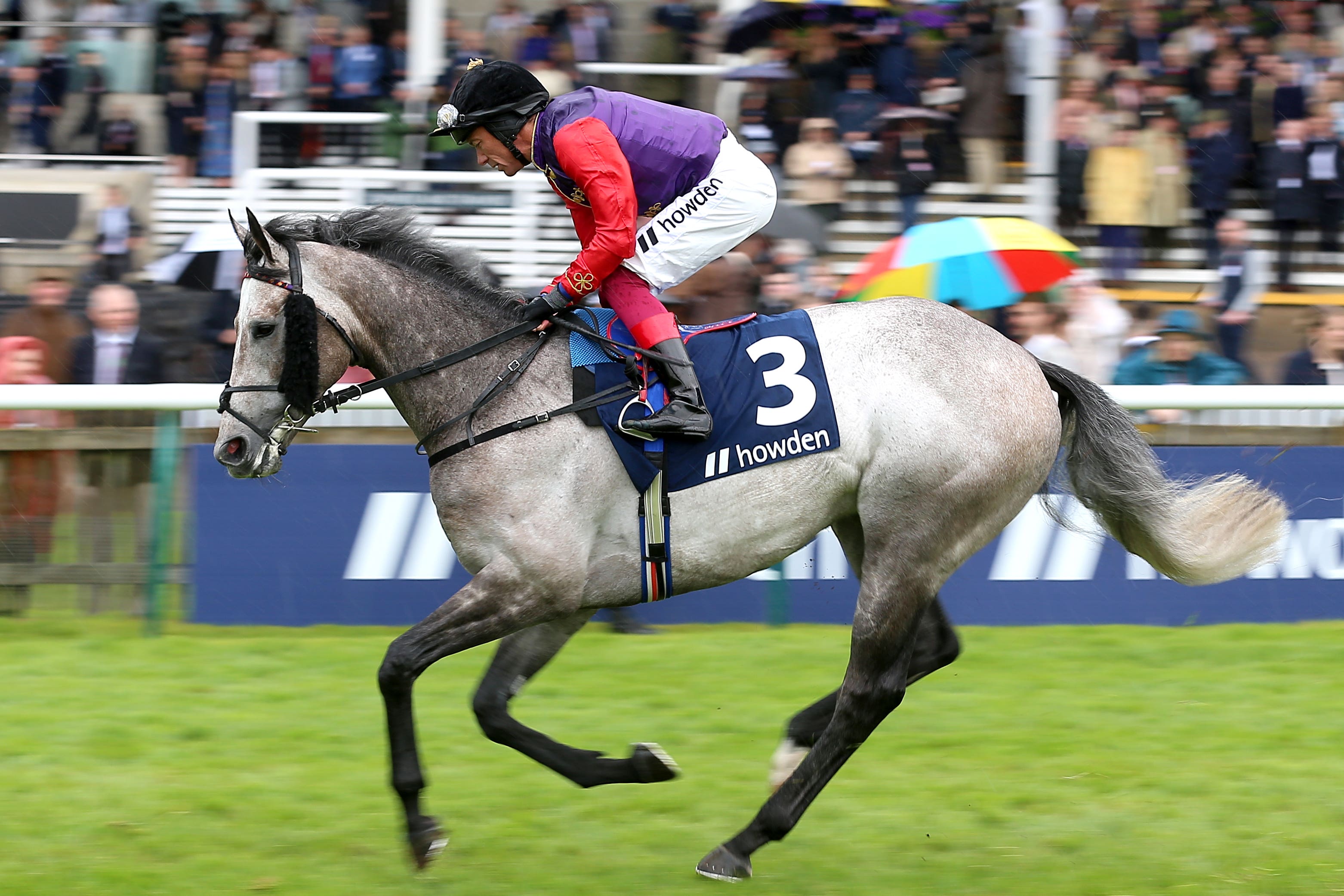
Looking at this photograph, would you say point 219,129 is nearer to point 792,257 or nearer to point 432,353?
point 792,257

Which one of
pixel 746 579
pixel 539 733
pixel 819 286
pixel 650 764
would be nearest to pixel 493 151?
pixel 539 733

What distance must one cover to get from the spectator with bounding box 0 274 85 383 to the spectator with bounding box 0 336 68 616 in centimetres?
77

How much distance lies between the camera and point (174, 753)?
4.98m

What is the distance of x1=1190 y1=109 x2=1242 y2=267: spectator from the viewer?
9922 mm

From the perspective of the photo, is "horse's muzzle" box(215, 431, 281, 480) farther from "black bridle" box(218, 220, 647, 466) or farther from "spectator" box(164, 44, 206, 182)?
"spectator" box(164, 44, 206, 182)

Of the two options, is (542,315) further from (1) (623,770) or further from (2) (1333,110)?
(2) (1333,110)

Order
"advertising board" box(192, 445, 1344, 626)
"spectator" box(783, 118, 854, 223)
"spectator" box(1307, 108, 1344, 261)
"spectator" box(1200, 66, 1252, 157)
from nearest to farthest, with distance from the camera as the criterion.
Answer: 1. "advertising board" box(192, 445, 1344, 626)
2. "spectator" box(783, 118, 854, 223)
3. "spectator" box(1307, 108, 1344, 261)
4. "spectator" box(1200, 66, 1252, 157)

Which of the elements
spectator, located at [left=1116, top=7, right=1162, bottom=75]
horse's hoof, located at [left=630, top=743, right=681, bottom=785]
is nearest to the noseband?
horse's hoof, located at [left=630, top=743, right=681, bottom=785]

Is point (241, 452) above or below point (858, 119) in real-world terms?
below

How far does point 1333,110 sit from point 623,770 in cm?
749

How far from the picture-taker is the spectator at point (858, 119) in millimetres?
9750

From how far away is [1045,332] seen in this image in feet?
24.3

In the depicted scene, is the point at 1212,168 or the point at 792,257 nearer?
the point at 792,257

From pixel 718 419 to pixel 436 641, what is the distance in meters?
0.94
